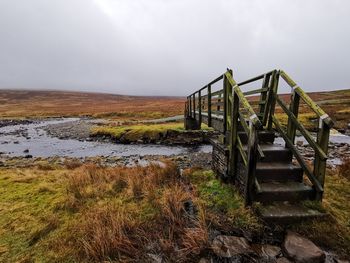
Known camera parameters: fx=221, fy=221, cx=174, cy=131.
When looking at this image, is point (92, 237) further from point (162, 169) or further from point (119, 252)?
point (162, 169)

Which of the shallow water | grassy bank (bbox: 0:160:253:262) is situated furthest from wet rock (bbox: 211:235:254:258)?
the shallow water

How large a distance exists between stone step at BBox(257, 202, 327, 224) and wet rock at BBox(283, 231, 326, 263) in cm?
35

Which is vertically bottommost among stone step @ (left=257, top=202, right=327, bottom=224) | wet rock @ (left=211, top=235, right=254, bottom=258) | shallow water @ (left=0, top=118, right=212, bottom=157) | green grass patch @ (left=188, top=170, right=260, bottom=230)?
shallow water @ (left=0, top=118, right=212, bottom=157)

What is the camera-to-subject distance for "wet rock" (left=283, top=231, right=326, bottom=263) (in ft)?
11.7

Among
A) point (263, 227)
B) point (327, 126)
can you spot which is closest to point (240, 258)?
point (263, 227)

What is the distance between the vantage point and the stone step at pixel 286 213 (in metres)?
4.39

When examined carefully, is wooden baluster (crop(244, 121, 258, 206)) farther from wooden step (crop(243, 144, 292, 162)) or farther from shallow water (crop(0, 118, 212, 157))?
shallow water (crop(0, 118, 212, 157))

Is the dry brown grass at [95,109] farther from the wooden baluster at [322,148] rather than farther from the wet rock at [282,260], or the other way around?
the wet rock at [282,260]

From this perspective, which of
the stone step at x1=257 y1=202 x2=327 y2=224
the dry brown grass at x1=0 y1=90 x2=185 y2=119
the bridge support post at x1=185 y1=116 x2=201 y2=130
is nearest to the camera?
the stone step at x1=257 y1=202 x2=327 y2=224

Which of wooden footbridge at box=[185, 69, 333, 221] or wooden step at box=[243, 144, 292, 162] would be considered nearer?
wooden footbridge at box=[185, 69, 333, 221]

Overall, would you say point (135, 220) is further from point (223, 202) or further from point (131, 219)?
point (223, 202)

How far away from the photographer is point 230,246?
3877 mm

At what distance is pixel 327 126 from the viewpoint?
4629 mm

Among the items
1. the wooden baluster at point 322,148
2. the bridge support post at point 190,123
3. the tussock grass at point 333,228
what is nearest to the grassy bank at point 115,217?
the tussock grass at point 333,228
